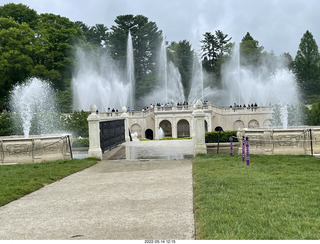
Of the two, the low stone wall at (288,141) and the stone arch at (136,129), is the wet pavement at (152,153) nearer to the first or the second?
the low stone wall at (288,141)

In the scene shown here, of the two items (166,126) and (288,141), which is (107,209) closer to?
(288,141)

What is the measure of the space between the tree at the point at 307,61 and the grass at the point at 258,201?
66477 millimetres

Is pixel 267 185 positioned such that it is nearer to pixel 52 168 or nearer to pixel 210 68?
pixel 52 168

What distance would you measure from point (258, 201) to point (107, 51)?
71395mm

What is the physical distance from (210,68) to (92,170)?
7270cm

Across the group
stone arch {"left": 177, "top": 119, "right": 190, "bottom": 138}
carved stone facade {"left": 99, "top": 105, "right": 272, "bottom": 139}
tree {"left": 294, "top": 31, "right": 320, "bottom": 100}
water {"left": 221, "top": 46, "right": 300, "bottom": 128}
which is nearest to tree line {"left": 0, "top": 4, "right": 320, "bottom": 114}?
tree {"left": 294, "top": 31, "right": 320, "bottom": 100}

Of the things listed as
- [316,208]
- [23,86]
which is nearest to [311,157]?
[316,208]

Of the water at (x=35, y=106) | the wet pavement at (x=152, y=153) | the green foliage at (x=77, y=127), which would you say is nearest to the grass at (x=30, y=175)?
the wet pavement at (x=152, y=153)

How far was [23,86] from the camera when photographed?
49.1m

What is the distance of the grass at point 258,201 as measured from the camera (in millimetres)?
5051

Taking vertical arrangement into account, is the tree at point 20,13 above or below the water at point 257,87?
above

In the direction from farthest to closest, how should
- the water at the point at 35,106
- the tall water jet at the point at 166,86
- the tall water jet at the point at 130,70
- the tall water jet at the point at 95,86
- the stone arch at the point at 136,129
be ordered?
the tall water jet at the point at 130,70, the tall water jet at the point at 166,86, the tall water jet at the point at 95,86, the stone arch at the point at 136,129, the water at the point at 35,106

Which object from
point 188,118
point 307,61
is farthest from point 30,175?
point 307,61

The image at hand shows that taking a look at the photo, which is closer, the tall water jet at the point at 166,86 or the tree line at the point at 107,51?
the tree line at the point at 107,51
